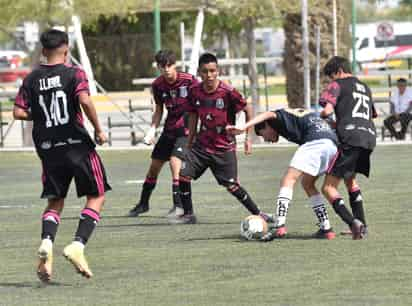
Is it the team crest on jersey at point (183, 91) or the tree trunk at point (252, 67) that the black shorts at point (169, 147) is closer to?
the team crest on jersey at point (183, 91)

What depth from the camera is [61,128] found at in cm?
1027

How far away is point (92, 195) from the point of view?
10406mm

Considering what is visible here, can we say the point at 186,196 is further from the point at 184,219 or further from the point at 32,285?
the point at 32,285

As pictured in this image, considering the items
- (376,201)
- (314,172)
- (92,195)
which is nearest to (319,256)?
(314,172)

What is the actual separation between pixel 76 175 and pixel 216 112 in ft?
11.2

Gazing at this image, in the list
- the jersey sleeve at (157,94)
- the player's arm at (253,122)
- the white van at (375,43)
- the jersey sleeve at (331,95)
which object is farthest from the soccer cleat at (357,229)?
the white van at (375,43)

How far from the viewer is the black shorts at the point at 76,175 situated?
33.8ft

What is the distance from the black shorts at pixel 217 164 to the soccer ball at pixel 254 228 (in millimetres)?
1201

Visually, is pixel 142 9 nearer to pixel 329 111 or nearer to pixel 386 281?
pixel 329 111

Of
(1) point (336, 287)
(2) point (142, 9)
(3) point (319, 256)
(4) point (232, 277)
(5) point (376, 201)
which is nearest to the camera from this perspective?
(1) point (336, 287)

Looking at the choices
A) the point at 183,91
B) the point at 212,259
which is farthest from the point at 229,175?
the point at 212,259

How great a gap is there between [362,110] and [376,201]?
3.67m

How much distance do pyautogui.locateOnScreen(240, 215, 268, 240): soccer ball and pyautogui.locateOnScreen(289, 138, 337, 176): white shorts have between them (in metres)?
0.66

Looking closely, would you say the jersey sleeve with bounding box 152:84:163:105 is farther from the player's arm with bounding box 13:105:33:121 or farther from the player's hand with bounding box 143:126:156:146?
the player's arm with bounding box 13:105:33:121
